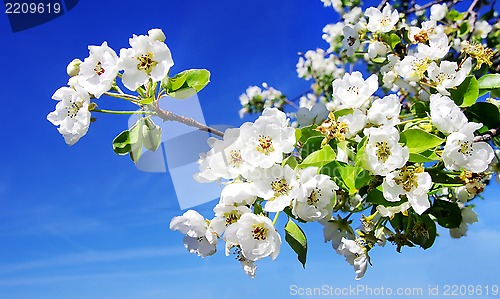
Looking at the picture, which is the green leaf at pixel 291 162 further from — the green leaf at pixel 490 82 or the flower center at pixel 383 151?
the green leaf at pixel 490 82

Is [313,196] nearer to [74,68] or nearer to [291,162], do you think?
[291,162]

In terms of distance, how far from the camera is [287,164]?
119 cm

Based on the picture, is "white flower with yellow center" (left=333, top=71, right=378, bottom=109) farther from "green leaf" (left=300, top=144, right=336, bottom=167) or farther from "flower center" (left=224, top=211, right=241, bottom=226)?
"flower center" (left=224, top=211, right=241, bottom=226)

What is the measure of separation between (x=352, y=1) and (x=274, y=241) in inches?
109

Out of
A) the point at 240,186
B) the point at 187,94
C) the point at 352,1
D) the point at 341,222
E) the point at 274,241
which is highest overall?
the point at 352,1

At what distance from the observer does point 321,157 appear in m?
1.18

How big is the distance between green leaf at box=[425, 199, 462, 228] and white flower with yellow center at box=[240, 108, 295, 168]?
→ 2.73ft

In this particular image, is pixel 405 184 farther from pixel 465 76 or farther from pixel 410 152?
pixel 465 76

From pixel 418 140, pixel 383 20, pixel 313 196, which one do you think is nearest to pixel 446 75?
pixel 418 140

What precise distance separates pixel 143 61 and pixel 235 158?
33 centimetres

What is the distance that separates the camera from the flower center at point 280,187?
1.14 metres

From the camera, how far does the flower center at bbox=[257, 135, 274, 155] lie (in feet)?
3.86

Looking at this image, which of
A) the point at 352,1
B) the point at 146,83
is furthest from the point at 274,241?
the point at 352,1

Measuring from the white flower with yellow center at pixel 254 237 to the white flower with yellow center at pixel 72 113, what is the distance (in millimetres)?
470
